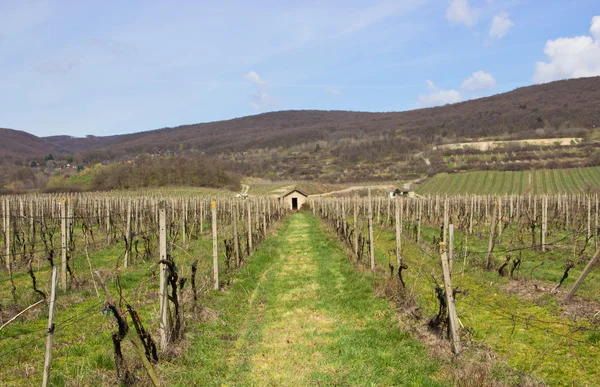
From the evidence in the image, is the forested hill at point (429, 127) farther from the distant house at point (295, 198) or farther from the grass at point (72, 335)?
the grass at point (72, 335)

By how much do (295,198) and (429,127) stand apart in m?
96.4

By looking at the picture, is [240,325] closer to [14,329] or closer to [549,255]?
[14,329]

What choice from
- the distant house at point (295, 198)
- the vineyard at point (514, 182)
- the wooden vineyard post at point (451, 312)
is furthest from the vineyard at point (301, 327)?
the vineyard at point (514, 182)

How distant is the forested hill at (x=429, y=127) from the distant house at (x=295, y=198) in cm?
7235

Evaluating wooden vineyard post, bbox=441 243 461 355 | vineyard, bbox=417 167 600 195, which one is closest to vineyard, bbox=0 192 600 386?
wooden vineyard post, bbox=441 243 461 355

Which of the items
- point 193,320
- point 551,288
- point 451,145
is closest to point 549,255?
point 551,288

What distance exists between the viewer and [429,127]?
439 ft

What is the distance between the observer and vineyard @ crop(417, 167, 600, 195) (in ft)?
166

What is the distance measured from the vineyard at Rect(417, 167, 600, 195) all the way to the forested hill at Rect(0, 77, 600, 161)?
142 ft

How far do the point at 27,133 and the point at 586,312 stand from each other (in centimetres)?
22249

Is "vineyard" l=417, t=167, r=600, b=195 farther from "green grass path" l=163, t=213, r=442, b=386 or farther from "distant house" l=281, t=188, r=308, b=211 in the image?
"green grass path" l=163, t=213, r=442, b=386

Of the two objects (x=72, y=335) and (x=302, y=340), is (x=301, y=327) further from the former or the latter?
(x=72, y=335)

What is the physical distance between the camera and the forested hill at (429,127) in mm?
112812

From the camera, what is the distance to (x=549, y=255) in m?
13.5
